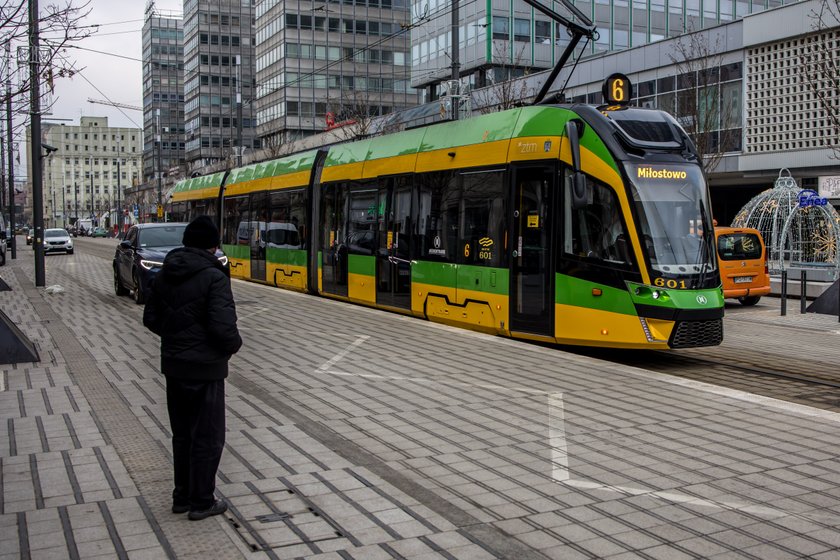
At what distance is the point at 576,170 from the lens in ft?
36.5

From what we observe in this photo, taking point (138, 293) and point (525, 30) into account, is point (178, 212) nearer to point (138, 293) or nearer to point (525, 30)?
point (138, 293)

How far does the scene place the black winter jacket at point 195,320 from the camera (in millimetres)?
5074

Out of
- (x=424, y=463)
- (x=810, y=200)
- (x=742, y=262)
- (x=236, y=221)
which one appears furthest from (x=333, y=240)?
(x=424, y=463)

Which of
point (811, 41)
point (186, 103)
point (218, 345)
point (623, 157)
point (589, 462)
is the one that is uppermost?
point (186, 103)

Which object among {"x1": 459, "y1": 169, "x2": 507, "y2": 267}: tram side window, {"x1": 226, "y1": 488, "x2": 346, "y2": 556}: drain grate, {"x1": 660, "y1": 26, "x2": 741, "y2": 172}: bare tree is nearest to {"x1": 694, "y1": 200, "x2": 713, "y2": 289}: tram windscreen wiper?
{"x1": 459, "y1": 169, "x2": 507, "y2": 267}: tram side window

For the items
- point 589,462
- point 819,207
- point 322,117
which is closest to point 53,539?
point 589,462

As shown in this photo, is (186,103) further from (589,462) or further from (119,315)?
(589,462)

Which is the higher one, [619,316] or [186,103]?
[186,103]

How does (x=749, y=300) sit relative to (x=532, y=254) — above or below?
below

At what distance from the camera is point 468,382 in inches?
381

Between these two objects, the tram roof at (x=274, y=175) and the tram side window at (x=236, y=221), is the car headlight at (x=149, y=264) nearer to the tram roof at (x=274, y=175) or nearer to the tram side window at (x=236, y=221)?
the tram roof at (x=274, y=175)

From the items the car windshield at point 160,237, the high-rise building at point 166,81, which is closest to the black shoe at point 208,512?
the car windshield at point 160,237

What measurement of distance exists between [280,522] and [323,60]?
82.3 meters

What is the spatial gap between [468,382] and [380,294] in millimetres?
7273
